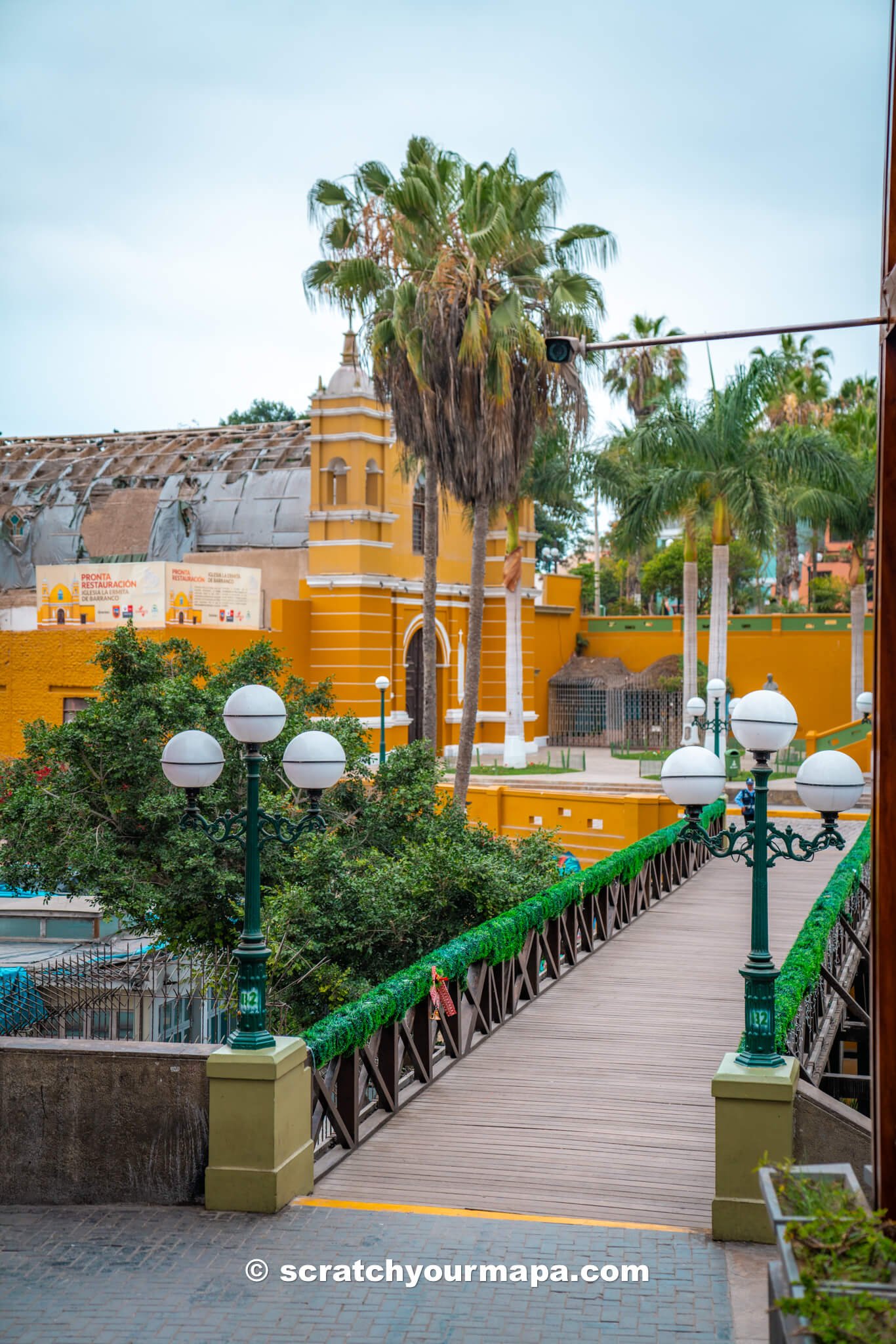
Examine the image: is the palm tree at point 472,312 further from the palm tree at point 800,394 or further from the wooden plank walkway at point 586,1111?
the palm tree at point 800,394

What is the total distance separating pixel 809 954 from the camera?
406 inches

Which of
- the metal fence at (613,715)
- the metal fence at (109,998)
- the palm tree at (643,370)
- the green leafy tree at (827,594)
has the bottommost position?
the metal fence at (109,998)

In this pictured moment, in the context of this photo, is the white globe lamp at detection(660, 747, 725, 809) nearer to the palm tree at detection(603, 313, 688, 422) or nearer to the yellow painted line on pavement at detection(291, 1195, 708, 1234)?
the yellow painted line on pavement at detection(291, 1195, 708, 1234)

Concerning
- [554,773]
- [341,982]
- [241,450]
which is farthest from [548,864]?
[241,450]

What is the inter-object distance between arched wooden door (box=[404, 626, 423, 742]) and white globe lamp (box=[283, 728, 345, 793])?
1090 inches

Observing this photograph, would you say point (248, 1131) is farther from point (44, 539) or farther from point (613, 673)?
point (613, 673)

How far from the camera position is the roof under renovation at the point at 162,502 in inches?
1383

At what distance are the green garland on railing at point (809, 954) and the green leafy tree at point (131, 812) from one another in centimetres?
631

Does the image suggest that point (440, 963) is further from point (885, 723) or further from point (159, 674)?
point (159, 674)

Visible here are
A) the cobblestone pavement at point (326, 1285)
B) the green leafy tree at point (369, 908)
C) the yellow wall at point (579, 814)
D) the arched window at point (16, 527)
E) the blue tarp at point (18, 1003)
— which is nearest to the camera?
the cobblestone pavement at point (326, 1285)

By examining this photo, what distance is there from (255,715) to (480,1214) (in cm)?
323

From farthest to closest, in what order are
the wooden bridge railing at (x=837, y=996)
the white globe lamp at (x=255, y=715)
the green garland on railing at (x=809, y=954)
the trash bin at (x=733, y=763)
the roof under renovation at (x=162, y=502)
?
the roof under renovation at (x=162, y=502) → the trash bin at (x=733, y=763) → the wooden bridge railing at (x=837, y=996) → the green garland on railing at (x=809, y=954) → the white globe lamp at (x=255, y=715)

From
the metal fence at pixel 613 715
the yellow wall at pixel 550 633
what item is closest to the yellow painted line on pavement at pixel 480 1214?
the metal fence at pixel 613 715

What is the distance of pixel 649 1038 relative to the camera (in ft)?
36.8
